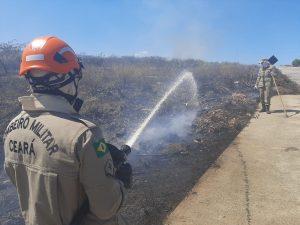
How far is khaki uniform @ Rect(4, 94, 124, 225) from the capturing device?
1.98m

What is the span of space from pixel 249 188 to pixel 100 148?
16.0 feet

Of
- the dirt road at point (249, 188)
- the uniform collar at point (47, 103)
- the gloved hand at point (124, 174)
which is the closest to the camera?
the uniform collar at point (47, 103)

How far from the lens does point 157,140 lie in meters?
9.15

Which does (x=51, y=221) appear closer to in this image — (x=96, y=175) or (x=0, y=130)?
(x=96, y=175)

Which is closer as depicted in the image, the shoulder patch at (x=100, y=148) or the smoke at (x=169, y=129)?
the shoulder patch at (x=100, y=148)

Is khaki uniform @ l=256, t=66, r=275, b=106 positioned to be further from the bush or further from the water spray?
the bush

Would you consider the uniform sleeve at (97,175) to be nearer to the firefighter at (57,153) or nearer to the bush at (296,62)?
the firefighter at (57,153)

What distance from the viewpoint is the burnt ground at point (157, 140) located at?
5.77m

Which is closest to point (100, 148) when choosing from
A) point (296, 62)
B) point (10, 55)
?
point (10, 55)

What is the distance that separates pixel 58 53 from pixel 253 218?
4.11 meters

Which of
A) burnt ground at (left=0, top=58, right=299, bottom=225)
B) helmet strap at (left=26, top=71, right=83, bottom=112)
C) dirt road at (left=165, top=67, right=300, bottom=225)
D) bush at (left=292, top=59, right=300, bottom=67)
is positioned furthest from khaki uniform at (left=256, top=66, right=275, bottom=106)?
bush at (left=292, top=59, right=300, bottom=67)

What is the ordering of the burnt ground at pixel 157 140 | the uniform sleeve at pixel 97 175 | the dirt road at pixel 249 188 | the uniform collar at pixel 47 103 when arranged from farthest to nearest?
the burnt ground at pixel 157 140
the dirt road at pixel 249 188
the uniform collar at pixel 47 103
the uniform sleeve at pixel 97 175

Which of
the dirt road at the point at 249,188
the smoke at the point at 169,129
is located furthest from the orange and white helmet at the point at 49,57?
the smoke at the point at 169,129

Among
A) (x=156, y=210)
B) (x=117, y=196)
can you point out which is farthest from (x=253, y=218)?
(x=117, y=196)
